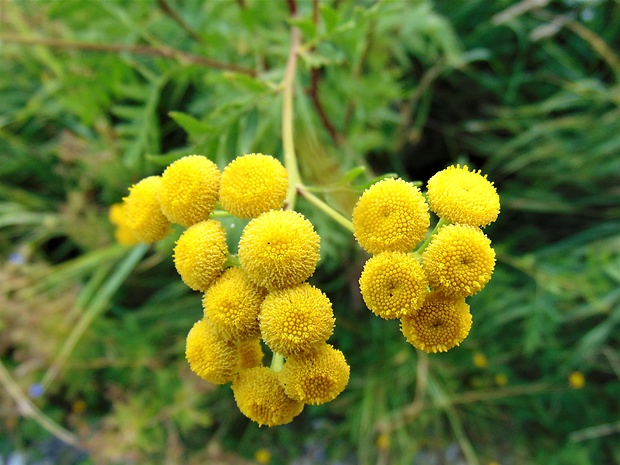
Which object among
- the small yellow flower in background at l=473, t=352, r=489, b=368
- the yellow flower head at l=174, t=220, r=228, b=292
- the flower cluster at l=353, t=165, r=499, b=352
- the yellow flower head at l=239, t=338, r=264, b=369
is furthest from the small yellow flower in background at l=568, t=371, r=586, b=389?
the yellow flower head at l=174, t=220, r=228, b=292

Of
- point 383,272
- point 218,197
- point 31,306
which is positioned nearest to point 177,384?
point 31,306

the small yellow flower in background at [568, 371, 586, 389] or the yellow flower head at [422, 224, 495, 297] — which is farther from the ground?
the yellow flower head at [422, 224, 495, 297]

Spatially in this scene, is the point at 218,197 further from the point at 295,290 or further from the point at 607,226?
the point at 607,226

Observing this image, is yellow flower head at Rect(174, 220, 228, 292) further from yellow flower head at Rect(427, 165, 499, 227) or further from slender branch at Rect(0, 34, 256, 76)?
slender branch at Rect(0, 34, 256, 76)

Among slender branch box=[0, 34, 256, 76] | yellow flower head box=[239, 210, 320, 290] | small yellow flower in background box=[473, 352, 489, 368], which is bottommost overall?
small yellow flower in background box=[473, 352, 489, 368]

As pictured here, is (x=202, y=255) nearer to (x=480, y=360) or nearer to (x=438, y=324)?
(x=438, y=324)

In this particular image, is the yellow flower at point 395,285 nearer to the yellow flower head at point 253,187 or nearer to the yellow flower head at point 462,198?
the yellow flower head at point 462,198

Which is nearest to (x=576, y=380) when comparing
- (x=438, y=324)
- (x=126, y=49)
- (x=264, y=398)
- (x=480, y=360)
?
(x=480, y=360)
